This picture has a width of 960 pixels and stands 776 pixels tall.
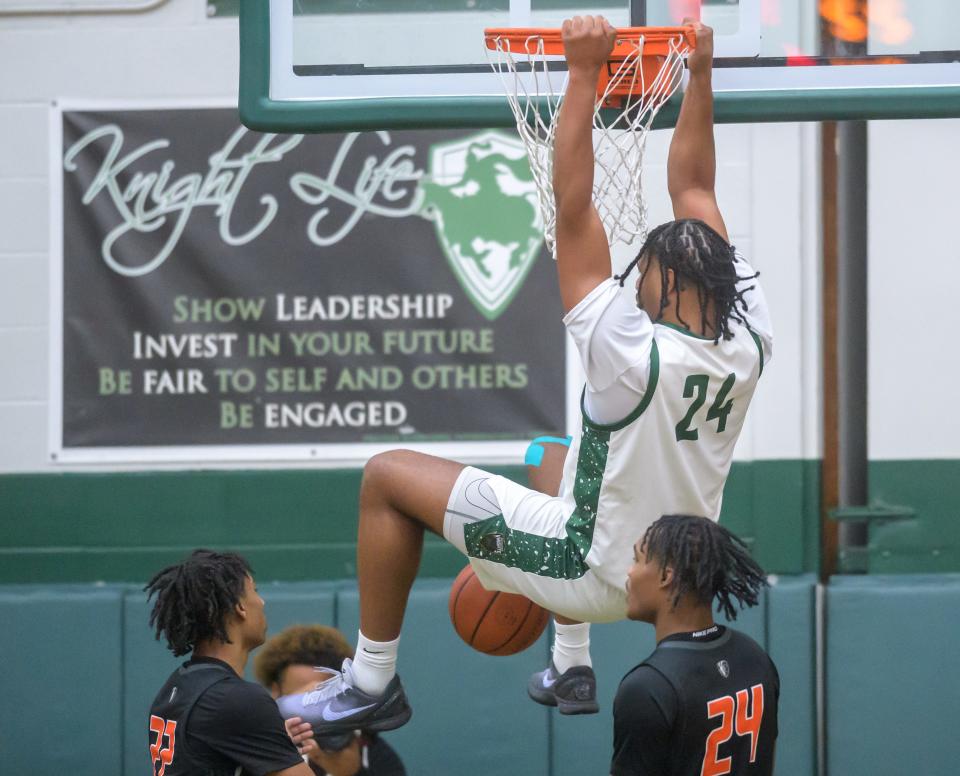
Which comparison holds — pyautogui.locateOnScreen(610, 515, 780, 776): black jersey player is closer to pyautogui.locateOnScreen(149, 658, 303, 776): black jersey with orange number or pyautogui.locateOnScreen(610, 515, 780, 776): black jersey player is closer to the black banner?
pyautogui.locateOnScreen(149, 658, 303, 776): black jersey with orange number

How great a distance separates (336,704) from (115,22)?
12.3 ft

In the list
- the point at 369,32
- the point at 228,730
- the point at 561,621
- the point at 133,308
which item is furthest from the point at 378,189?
the point at 228,730

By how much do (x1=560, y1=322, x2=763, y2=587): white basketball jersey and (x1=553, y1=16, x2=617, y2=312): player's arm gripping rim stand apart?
0.74 feet

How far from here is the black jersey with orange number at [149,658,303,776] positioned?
12.3 ft

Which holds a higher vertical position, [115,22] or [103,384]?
[115,22]

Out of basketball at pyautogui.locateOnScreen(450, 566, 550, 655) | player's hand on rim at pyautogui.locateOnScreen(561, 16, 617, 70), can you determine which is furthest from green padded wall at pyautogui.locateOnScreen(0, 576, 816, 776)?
player's hand on rim at pyautogui.locateOnScreen(561, 16, 617, 70)

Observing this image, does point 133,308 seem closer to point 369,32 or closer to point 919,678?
point 369,32

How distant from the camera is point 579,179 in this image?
11.4 feet

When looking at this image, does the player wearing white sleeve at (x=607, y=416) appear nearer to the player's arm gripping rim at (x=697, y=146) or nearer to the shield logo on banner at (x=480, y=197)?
the player's arm gripping rim at (x=697, y=146)

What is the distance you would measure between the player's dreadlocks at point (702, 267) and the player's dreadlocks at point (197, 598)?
52.7 inches

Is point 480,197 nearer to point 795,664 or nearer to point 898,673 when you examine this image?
point 795,664

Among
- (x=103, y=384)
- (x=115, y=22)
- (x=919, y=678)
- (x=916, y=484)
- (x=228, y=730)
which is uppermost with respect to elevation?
(x=115, y=22)

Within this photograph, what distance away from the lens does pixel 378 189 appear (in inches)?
262

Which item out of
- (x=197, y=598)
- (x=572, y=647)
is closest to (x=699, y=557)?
(x=572, y=647)
